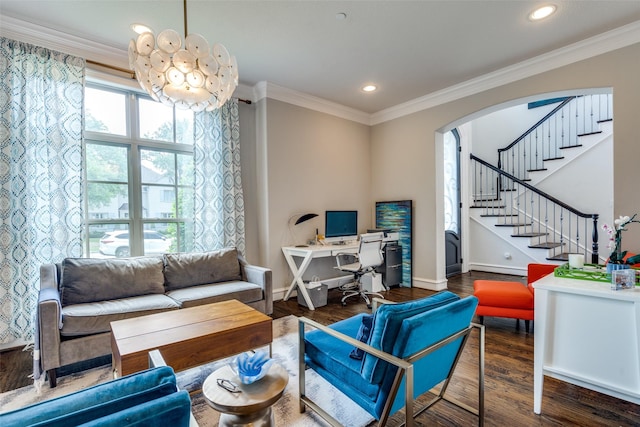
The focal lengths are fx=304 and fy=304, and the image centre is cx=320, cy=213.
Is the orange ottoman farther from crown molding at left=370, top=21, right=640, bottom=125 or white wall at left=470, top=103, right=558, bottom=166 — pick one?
white wall at left=470, top=103, right=558, bottom=166

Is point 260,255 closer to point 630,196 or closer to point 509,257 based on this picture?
point 630,196

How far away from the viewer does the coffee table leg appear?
136 centimetres

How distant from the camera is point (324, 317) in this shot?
3.57 metres

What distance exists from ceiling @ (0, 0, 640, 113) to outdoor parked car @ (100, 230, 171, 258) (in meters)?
1.99

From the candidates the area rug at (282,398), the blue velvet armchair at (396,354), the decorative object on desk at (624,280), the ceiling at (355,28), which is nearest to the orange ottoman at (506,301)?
the decorative object on desk at (624,280)

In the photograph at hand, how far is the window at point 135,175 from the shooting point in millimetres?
3281

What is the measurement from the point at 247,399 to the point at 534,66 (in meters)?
4.36

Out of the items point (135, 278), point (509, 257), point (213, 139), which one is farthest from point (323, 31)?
point (509, 257)

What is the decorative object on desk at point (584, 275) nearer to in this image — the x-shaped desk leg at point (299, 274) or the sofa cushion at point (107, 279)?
the x-shaped desk leg at point (299, 274)

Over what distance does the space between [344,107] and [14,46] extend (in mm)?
3915

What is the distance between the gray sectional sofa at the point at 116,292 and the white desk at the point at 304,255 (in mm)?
691

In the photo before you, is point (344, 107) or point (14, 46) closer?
point (14, 46)

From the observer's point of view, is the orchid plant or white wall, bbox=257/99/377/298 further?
white wall, bbox=257/99/377/298

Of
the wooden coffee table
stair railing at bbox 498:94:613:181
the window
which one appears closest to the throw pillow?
the wooden coffee table
